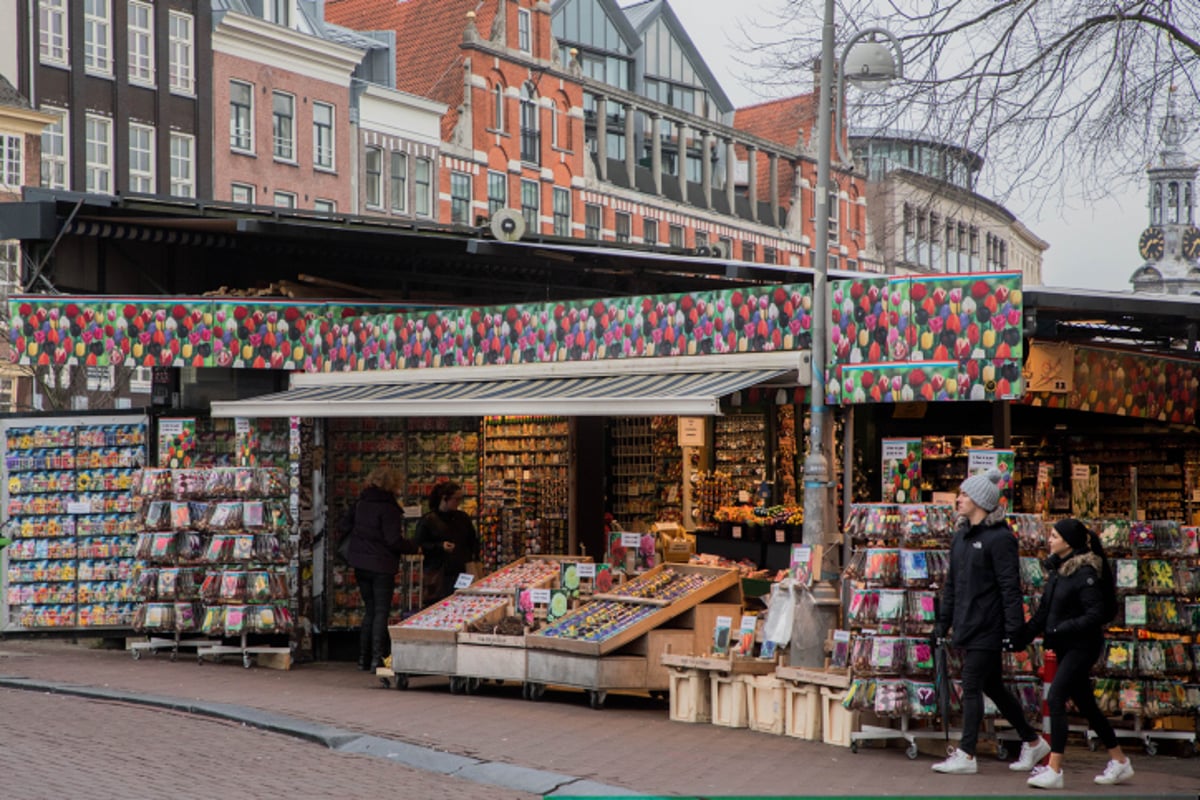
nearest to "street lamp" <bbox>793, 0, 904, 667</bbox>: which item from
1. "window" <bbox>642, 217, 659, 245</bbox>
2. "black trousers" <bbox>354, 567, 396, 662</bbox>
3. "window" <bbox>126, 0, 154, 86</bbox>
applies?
"black trousers" <bbox>354, 567, 396, 662</bbox>

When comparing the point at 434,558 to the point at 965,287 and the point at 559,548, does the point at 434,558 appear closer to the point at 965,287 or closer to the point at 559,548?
the point at 559,548

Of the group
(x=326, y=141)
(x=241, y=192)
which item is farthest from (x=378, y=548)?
(x=326, y=141)

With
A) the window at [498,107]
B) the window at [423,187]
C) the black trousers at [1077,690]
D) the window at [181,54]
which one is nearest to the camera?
the black trousers at [1077,690]

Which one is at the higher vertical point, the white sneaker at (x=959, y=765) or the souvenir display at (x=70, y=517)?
the souvenir display at (x=70, y=517)

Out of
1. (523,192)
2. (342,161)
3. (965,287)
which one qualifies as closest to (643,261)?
(965,287)

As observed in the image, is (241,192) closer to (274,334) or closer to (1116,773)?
(274,334)

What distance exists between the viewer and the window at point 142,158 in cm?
3909

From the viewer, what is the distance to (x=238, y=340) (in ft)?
57.1

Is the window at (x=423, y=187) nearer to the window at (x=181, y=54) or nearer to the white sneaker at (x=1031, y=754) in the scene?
the window at (x=181, y=54)

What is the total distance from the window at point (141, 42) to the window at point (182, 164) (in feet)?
4.86

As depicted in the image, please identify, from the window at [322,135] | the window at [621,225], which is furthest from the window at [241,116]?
the window at [621,225]

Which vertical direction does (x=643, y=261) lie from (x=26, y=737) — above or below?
above

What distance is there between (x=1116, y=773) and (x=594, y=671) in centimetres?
431

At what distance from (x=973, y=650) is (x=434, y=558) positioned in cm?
700
